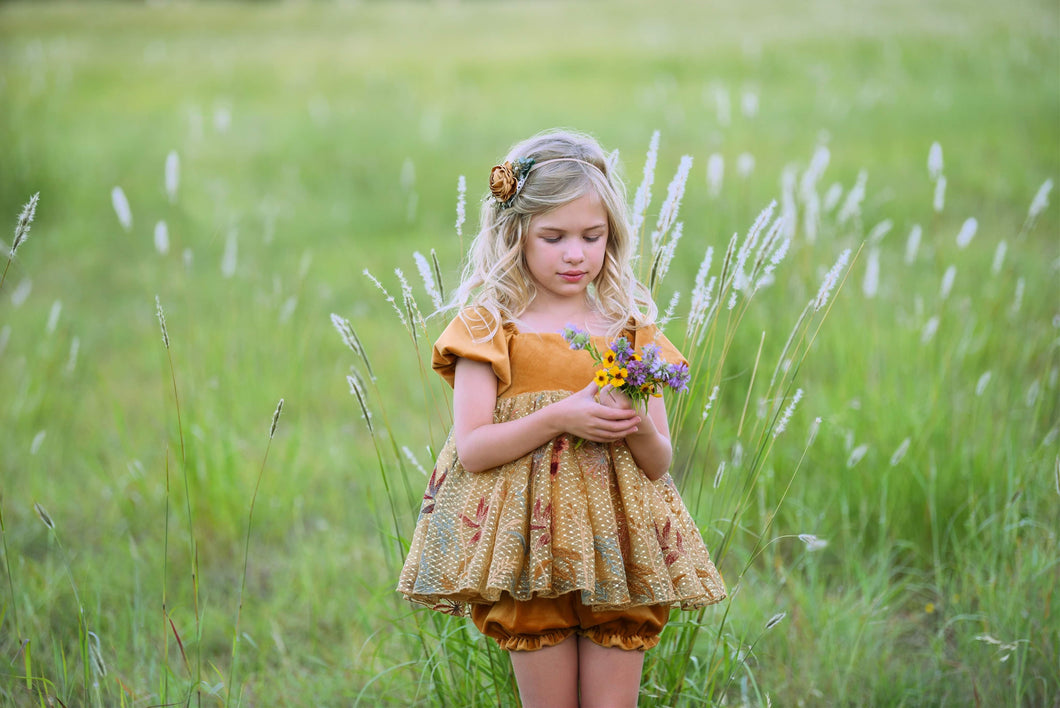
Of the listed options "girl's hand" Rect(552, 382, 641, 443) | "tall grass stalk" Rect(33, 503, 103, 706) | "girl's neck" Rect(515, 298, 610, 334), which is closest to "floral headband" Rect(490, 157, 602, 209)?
"girl's neck" Rect(515, 298, 610, 334)

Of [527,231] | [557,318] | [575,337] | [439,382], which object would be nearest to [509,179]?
[527,231]

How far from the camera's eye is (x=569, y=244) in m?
1.95

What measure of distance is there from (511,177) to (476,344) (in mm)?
358

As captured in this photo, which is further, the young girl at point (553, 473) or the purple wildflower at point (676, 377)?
the young girl at point (553, 473)

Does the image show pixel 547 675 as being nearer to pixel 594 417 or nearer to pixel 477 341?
pixel 594 417

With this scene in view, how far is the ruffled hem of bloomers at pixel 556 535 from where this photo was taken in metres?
1.85

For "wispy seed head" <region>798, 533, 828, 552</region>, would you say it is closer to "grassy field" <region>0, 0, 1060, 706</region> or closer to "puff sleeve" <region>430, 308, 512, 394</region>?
"grassy field" <region>0, 0, 1060, 706</region>

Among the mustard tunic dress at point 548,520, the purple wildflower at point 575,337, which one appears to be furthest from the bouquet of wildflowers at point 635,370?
the mustard tunic dress at point 548,520

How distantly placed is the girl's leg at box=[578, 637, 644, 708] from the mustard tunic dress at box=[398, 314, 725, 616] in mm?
148

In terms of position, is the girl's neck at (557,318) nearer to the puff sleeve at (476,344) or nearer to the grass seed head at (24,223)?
the puff sleeve at (476,344)

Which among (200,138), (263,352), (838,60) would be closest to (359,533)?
(263,352)

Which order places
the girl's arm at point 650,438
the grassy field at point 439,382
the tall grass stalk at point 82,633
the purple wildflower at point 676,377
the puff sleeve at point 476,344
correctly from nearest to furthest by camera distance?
the purple wildflower at point 676,377, the girl's arm at point 650,438, the puff sleeve at point 476,344, the tall grass stalk at point 82,633, the grassy field at point 439,382

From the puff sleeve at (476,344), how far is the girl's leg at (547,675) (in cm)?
53

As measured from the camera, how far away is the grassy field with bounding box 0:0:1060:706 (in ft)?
8.53
